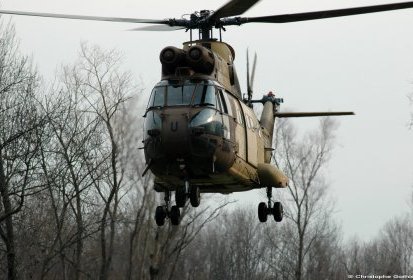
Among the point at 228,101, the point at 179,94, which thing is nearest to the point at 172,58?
the point at 179,94

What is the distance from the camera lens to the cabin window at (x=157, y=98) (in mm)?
15155

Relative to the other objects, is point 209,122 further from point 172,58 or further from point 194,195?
point 172,58

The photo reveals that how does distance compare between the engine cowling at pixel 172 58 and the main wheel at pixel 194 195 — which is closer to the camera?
the main wheel at pixel 194 195


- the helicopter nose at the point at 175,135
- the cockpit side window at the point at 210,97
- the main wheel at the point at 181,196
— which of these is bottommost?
the main wheel at the point at 181,196

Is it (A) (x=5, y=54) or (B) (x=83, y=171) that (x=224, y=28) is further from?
(B) (x=83, y=171)

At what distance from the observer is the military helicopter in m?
14.7

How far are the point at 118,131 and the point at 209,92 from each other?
15.7 m

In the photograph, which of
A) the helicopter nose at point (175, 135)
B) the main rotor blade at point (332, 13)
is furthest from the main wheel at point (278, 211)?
the helicopter nose at point (175, 135)

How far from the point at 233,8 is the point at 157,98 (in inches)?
93.6

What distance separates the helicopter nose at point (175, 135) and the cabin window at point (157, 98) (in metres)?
0.54

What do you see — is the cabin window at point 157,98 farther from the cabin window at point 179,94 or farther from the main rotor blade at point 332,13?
the main rotor blade at point 332,13

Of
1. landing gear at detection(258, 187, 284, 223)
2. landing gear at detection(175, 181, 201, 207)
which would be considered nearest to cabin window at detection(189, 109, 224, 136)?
landing gear at detection(175, 181, 201, 207)

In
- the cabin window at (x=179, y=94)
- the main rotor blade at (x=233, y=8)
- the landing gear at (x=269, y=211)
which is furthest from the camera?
the landing gear at (x=269, y=211)

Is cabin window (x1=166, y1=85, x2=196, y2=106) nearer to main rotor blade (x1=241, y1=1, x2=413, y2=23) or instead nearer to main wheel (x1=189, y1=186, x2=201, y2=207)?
main wheel (x1=189, y1=186, x2=201, y2=207)
